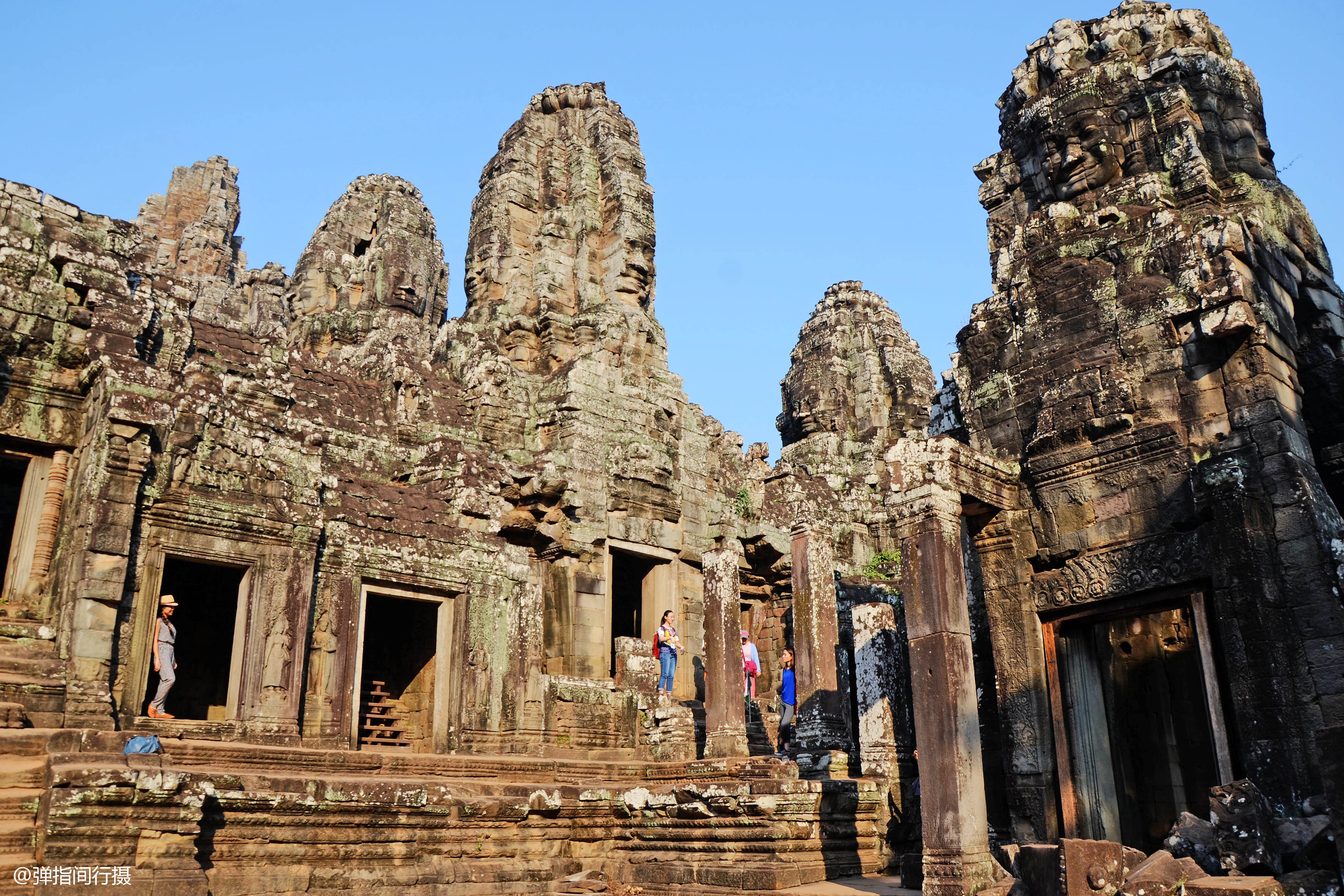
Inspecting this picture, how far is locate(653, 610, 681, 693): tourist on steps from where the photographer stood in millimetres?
15094

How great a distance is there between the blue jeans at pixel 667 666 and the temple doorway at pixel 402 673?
10.6ft

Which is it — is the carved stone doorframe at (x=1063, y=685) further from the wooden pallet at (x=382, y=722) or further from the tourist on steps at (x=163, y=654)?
the tourist on steps at (x=163, y=654)

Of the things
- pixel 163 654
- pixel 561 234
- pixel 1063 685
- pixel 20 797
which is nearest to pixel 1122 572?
pixel 1063 685

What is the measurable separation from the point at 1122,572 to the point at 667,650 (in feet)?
24.6

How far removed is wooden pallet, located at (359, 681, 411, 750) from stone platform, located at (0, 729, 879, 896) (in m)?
2.47

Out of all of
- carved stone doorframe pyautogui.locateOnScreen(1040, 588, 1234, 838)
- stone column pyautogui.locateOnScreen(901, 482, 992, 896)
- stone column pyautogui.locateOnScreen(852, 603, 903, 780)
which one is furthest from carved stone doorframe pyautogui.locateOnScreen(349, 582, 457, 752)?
carved stone doorframe pyautogui.locateOnScreen(1040, 588, 1234, 838)

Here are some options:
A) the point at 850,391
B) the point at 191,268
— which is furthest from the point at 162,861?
the point at 191,268

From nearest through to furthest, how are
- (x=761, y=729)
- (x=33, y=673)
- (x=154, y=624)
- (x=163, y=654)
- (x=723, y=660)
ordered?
(x=33, y=673)
(x=163, y=654)
(x=154, y=624)
(x=723, y=660)
(x=761, y=729)

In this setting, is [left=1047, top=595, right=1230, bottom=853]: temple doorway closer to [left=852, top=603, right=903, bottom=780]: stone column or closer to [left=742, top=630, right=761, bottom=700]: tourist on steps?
[left=852, top=603, right=903, bottom=780]: stone column

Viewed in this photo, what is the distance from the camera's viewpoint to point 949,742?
7.76m

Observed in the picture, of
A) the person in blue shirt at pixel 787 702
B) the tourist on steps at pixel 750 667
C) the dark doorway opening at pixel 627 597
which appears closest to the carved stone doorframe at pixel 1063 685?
the person in blue shirt at pixel 787 702

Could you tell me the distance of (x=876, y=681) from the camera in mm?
12398

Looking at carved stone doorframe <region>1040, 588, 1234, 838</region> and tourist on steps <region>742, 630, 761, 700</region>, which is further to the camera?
tourist on steps <region>742, 630, 761, 700</region>

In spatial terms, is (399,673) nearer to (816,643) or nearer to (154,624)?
(154,624)
